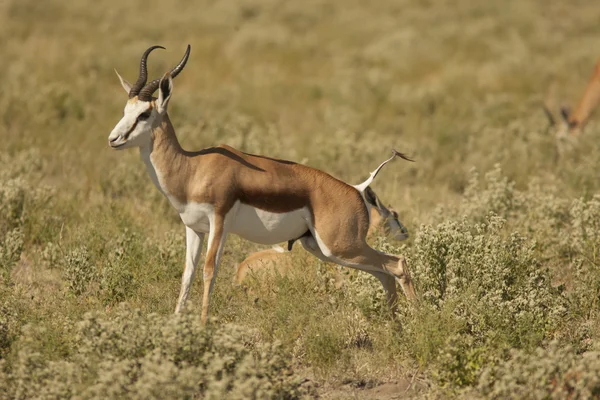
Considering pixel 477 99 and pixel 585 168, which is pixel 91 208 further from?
pixel 477 99

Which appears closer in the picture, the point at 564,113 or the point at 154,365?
the point at 154,365

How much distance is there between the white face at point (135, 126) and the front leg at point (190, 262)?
2.90ft

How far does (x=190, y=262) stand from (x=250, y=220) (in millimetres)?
609

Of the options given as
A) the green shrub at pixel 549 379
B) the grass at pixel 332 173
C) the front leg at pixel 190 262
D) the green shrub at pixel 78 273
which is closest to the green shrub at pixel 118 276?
the grass at pixel 332 173

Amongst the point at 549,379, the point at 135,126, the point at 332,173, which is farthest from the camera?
the point at 332,173

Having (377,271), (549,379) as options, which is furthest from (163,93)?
(549,379)

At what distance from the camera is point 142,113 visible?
7.00 metres

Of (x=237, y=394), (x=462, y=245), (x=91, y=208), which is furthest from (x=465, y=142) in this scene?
(x=237, y=394)

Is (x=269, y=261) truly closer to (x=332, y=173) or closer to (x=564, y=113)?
(x=332, y=173)

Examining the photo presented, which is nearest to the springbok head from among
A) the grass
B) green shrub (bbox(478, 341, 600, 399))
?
the grass

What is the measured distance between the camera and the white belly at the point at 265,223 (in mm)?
7152

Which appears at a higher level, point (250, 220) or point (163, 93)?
point (163, 93)

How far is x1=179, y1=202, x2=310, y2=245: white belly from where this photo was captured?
7074mm

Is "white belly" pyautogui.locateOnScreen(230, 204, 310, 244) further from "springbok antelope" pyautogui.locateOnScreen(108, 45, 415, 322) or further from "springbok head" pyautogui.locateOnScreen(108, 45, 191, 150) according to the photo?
"springbok head" pyautogui.locateOnScreen(108, 45, 191, 150)
